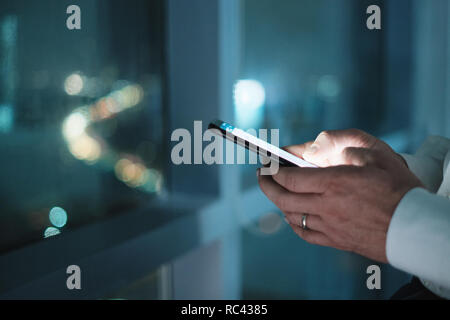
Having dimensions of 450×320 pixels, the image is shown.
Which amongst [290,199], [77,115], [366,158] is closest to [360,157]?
[366,158]

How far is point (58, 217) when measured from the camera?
830 millimetres

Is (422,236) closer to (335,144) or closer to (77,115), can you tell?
(335,144)

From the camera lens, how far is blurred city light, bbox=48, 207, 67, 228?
0.81 metres

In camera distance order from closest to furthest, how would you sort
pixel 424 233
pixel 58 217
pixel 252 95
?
1. pixel 424 233
2. pixel 58 217
3. pixel 252 95

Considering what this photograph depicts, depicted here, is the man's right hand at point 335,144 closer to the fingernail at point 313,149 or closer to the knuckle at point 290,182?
the fingernail at point 313,149

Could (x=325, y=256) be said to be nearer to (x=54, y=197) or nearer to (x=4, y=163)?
(x=54, y=197)

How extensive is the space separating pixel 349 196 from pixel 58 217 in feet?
2.01

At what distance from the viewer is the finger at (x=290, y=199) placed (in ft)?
1.76

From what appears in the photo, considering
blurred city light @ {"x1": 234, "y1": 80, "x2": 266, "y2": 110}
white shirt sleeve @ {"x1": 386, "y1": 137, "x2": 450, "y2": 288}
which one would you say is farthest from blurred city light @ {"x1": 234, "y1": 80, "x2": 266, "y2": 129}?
white shirt sleeve @ {"x1": 386, "y1": 137, "x2": 450, "y2": 288}

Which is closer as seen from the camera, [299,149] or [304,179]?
[304,179]

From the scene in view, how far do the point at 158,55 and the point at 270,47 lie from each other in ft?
2.40

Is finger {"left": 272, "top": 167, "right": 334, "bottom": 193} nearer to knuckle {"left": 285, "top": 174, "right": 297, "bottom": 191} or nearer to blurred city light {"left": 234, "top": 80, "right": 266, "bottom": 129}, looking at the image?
knuckle {"left": 285, "top": 174, "right": 297, "bottom": 191}

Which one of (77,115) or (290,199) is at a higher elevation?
(77,115)

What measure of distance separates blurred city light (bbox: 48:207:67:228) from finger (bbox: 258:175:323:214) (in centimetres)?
47
